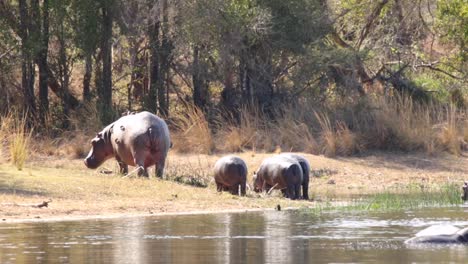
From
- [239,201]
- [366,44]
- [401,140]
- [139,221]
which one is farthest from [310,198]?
[366,44]

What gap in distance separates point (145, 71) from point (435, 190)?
11461 mm

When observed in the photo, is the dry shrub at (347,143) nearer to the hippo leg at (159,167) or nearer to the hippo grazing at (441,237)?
the hippo leg at (159,167)

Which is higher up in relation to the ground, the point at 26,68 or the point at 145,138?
the point at 26,68

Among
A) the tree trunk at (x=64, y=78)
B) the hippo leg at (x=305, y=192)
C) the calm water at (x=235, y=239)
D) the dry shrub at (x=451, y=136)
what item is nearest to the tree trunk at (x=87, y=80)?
the tree trunk at (x=64, y=78)

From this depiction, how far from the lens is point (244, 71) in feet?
98.0

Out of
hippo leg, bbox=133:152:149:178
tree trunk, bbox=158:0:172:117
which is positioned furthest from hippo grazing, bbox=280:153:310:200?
tree trunk, bbox=158:0:172:117

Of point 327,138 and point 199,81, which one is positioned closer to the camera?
point 327,138

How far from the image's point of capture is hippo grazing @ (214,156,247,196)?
67.2ft

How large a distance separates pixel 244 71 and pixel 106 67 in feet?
11.5

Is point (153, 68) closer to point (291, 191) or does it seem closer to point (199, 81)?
point (199, 81)

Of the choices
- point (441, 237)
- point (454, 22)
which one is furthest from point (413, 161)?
point (441, 237)

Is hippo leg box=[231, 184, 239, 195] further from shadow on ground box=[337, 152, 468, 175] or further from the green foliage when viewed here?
the green foliage

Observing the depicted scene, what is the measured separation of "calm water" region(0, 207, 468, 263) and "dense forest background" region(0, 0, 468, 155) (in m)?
11.0

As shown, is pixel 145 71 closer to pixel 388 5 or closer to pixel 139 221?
pixel 388 5
